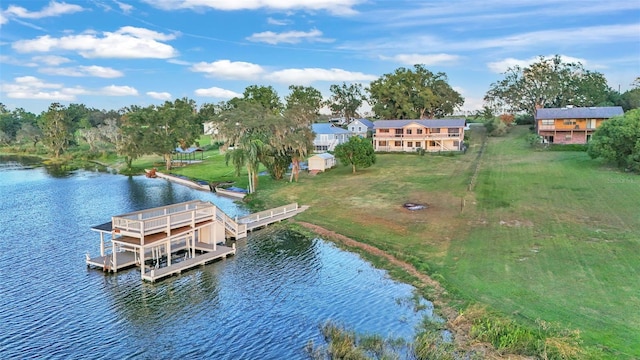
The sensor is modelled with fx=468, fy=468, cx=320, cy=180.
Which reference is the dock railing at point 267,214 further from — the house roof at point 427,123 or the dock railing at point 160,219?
the house roof at point 427,123

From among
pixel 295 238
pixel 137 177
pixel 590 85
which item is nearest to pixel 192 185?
pixel 137 177

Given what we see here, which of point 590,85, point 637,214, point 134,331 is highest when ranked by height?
point 590,85

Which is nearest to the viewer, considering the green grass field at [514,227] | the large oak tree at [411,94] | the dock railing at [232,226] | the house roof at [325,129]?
the green grass field at [514,227]

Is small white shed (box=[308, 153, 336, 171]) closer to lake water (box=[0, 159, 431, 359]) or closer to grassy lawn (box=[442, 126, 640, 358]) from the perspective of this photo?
grassy lawn (box=[442, 126, 640, 358])

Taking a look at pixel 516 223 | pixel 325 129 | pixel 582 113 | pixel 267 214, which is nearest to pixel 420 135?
pixel 325 129

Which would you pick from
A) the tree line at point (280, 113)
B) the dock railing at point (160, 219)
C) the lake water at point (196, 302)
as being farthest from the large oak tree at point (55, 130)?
the dock railing at point (160, 219)

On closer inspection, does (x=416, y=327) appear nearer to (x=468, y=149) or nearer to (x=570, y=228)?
(x=570, y=228)
